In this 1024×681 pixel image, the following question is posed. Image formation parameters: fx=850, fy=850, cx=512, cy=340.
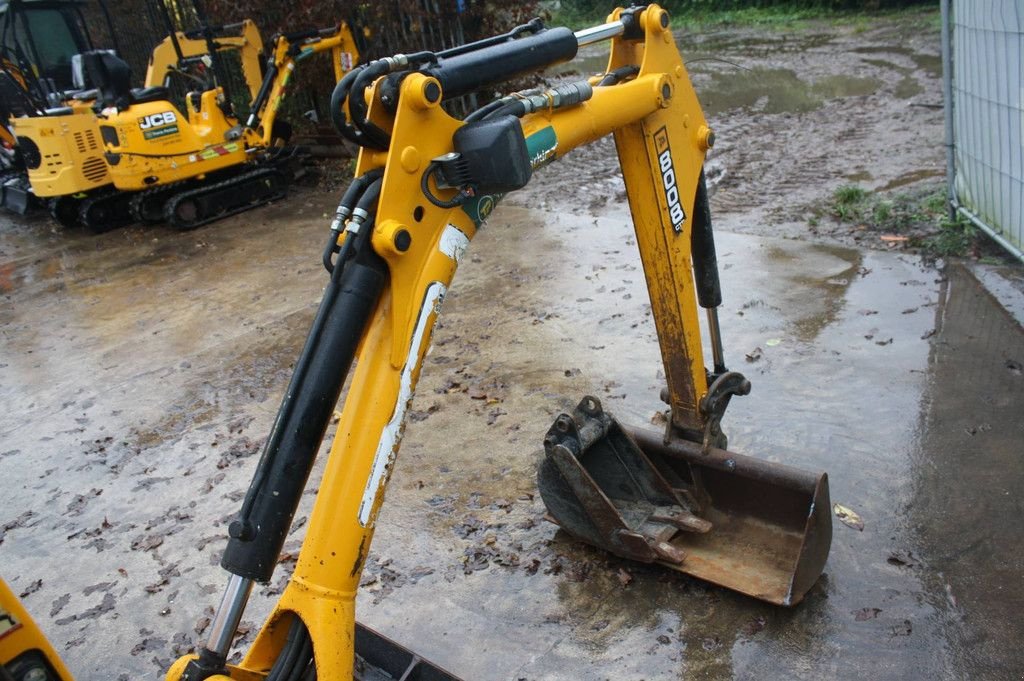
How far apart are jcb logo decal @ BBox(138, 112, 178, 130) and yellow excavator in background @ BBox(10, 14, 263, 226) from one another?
0.51 metres

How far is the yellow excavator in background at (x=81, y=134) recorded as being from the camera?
1015 cm

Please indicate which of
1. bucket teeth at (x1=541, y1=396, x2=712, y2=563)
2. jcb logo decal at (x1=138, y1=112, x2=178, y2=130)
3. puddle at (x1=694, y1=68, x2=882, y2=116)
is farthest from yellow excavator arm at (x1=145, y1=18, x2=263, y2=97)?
bucket teeth at (x1=541, y1=396, x2=712, y2=563)

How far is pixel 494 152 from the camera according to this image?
2074 mm

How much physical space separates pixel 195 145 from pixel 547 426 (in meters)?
7.47

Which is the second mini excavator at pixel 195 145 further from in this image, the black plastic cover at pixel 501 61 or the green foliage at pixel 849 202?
the black plastic cover at pixel 501 61

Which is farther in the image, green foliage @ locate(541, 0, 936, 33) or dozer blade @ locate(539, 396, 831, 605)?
green foliage @ locate(541, 0, 936, 33)

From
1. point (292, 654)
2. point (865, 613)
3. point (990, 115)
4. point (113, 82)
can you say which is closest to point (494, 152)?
point (292, 654)

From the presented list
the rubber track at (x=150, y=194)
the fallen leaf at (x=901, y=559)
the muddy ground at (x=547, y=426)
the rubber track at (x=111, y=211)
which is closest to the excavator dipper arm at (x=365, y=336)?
the muddy ground at (x=547, y=426)

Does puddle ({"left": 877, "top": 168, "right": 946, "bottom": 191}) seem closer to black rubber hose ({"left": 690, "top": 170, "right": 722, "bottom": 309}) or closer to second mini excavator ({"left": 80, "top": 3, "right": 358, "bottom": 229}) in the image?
black rubber hose ({"left": 690, "top": 170, "right": 722, "bottom": 309})

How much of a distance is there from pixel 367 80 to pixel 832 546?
251cm

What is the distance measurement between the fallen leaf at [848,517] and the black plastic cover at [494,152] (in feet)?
7.20

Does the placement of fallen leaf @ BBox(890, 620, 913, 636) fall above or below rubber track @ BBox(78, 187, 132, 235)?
below

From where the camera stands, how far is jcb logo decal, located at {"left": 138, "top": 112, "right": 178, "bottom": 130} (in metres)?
9.69

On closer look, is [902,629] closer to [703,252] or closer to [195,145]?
[703,252]
